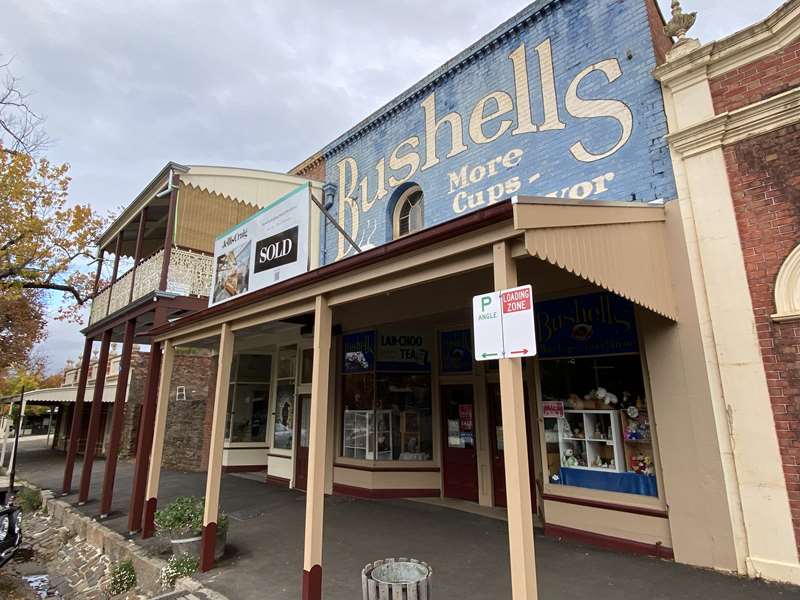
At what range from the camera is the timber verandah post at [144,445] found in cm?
761

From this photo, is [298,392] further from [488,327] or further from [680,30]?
[680,30]

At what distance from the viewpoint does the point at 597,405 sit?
620cm

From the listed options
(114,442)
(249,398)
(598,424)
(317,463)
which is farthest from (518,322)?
(249,398)

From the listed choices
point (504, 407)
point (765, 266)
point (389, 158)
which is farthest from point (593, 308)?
point (389, 158)

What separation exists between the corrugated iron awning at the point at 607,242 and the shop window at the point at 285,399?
27.9ft

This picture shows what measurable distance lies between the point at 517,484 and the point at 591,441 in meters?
3.55

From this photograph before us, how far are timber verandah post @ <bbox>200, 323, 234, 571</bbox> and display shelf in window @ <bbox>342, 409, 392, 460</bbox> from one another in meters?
3.45

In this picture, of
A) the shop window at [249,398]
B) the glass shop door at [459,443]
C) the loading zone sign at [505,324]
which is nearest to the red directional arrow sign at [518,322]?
the loading zone sign at [505,324]

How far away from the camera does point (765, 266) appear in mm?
4945

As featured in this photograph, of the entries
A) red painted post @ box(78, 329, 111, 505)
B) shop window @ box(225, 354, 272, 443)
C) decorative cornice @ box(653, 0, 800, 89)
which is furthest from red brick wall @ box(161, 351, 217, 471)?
decorative cornice @ box(653, 0, 800, 89)

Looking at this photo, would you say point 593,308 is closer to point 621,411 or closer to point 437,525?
point 621,411

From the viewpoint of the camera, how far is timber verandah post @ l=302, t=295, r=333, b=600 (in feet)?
14.7

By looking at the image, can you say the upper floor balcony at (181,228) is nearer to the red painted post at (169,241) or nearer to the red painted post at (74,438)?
the red painted post at (169,241)

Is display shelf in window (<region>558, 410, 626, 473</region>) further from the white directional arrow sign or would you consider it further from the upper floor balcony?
the upper floor balcony
